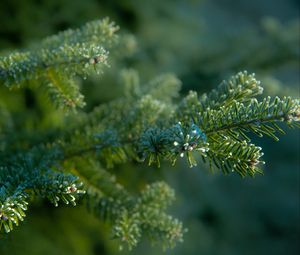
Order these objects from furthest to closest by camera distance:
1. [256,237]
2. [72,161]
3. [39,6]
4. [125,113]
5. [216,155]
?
[256,237], [39,6], [125,113], [72,161], [216,155]

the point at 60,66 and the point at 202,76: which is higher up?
the point at 202,76

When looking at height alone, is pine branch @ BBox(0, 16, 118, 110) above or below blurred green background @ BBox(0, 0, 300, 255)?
below

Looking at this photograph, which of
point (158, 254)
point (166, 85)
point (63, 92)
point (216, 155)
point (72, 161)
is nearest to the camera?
point (216, 155)

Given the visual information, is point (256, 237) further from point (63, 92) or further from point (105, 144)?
point (63, 92)

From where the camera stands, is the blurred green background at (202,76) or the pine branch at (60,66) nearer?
the pine branch at (60,66)

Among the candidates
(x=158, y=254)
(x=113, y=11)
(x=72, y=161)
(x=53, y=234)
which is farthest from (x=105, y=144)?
(x=113, y=11)

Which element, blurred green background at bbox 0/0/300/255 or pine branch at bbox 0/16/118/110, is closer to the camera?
pine branch at bbox 0/16/118/110

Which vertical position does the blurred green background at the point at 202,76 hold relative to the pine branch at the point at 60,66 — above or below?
above

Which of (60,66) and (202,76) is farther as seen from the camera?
(202,76)
